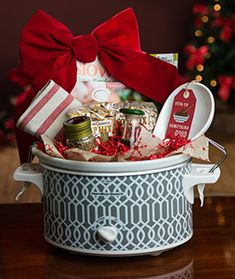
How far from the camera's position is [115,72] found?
4.77ft

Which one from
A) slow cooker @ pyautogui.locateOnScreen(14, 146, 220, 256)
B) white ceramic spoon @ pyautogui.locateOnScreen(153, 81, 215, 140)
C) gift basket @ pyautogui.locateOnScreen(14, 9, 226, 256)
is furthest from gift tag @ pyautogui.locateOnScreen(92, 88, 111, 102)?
slow cooker @ pyautogui.locateOnScreen(14, 146, 220, 256)

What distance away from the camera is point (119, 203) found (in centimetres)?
118

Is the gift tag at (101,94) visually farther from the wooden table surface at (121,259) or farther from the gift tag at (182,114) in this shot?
the wooden table surface at (121,259)

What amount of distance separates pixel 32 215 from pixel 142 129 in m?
0.33

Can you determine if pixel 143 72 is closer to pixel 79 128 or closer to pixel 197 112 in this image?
pixel 197 112

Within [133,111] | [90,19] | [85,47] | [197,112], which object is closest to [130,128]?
[133,111]

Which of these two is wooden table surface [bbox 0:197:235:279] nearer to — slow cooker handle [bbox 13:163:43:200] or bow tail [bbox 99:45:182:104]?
slow cooker handle [bbox 13:163:43:200]

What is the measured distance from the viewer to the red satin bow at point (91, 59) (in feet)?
4.72

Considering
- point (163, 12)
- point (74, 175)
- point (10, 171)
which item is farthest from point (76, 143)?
point (163, 12)

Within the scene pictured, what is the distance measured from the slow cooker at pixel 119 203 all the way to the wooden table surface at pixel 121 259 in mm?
22

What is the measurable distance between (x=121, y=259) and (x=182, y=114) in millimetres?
312

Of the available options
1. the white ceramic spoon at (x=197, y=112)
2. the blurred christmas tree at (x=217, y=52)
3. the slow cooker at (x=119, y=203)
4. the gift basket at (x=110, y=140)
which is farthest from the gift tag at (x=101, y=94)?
the blurred christmas tree at (x=217, y=52)

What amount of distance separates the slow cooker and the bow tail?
250mm

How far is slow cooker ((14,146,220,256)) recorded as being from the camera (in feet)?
3.87
